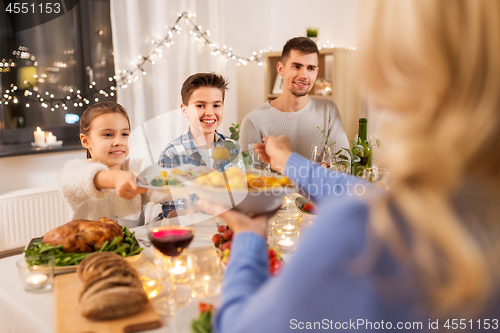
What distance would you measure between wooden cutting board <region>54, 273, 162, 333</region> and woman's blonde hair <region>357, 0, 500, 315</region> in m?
0.52

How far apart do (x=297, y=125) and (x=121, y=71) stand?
146 cm

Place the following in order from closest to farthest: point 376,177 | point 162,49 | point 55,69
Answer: point 376,177 < point 55,69 < point 162,49

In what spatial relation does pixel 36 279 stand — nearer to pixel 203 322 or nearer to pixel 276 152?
pixel 203 322

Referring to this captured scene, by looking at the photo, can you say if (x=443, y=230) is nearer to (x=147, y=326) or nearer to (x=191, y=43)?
(x=147, y=326)

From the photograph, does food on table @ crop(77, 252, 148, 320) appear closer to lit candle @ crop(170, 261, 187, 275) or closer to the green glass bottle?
lit candle @ crop(170, 261, 187, 275)

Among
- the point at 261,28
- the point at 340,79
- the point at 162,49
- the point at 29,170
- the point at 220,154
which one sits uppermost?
the point at 261,28

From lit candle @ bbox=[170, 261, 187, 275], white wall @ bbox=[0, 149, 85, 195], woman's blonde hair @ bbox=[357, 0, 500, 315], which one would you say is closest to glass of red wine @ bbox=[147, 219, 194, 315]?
lit candle @ bbox=[170, 261, 187, 275]

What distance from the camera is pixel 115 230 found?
3.68 feet

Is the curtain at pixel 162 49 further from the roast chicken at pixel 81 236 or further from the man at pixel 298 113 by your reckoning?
the roast chicken at pixel 81 236

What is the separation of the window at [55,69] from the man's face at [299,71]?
1.43 meters

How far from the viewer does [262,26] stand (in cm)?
421

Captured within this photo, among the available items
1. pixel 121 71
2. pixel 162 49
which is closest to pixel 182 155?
pixel 121 71

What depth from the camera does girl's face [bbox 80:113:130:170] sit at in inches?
69.1

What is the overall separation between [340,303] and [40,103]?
3.17 m
